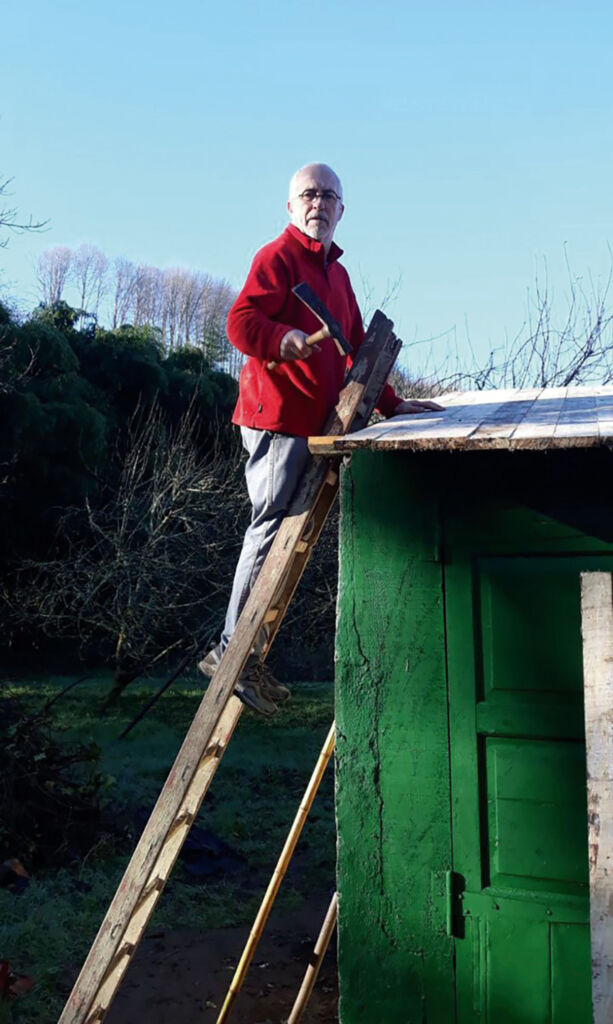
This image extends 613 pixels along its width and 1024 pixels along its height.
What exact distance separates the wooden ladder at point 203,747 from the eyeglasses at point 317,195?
65 centimetres

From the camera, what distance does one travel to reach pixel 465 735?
343 cm

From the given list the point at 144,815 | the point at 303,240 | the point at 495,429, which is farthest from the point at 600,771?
the point at 144,815

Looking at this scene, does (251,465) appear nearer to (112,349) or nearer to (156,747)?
(156,747)

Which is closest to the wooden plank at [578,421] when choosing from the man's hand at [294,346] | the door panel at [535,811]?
the man's hand at [294,346]

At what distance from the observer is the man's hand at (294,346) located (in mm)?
3412

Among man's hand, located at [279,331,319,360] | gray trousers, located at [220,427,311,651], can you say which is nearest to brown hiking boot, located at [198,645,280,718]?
gray trousers, located at [220,427,311,651]

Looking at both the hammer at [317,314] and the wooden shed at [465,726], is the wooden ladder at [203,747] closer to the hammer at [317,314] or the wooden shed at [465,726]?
the wooden shed at [465,726]

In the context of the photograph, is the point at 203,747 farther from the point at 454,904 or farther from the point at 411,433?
the point at 411,433

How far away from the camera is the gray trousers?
3633mm

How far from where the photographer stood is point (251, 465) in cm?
376

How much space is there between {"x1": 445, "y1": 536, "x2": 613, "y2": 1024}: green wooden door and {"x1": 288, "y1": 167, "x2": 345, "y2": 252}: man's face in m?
1.40

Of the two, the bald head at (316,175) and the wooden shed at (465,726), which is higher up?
the bald head at (316,175)

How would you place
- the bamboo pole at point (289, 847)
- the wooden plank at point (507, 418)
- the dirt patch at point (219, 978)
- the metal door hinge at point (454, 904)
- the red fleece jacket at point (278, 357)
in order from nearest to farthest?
1. the wooden plank at point (507, 418)
2. the metal door hinge at point (454, 904)
3. the red fleece jacket at point (278, 357)
4. the bamboo pole at point (289, 847)
5. the dirt patch at point (219, 978)

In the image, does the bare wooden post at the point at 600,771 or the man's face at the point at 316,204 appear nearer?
the bare wooden post at the point at 600,771
